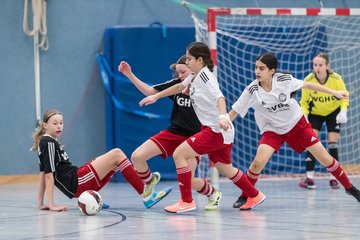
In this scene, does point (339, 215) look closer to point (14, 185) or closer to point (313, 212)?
point (313, 212)

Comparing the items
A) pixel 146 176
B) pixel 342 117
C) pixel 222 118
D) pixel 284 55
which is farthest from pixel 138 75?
pixel 222 118

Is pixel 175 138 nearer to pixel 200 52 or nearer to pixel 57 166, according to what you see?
pixel 200 52

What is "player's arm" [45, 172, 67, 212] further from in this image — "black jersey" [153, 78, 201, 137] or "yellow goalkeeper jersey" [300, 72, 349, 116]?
"yellow goalkeeper jersey" [300, 72, 349, 116]

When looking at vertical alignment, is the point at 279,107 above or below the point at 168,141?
above

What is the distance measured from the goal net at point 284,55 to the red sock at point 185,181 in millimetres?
4849

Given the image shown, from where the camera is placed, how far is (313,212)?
279 inches

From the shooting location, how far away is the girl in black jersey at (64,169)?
24.3ft

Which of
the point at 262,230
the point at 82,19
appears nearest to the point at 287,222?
the point at 262,230

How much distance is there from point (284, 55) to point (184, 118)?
543 centimetres

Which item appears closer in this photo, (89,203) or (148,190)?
(89,203)

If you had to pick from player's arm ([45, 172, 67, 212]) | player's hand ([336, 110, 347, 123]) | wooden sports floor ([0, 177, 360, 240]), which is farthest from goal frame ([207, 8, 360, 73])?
player's arm ([45, 172, 67, 212])

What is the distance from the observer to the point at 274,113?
300 inches

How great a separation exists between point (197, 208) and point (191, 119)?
2.72 feet

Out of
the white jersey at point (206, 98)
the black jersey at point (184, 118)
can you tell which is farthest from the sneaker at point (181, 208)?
the black jersey at point (184, 118)
